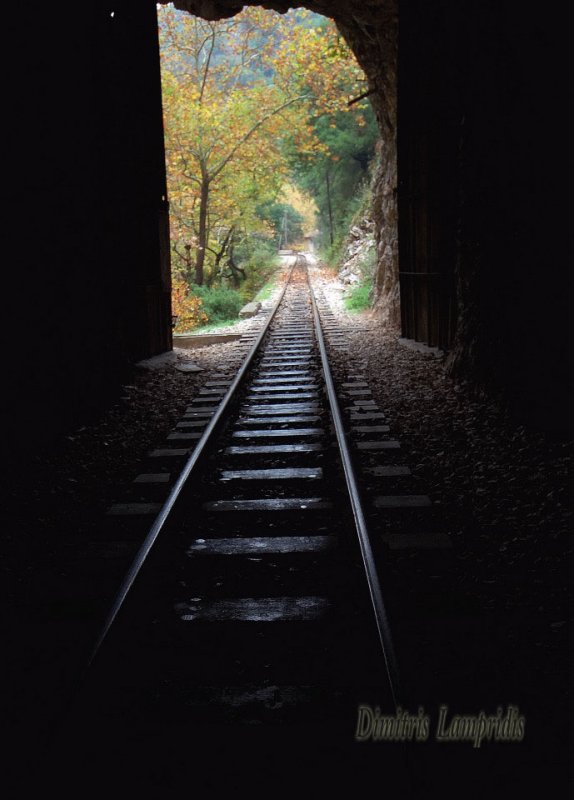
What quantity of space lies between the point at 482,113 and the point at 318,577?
5.54m

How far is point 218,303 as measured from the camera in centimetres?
2202

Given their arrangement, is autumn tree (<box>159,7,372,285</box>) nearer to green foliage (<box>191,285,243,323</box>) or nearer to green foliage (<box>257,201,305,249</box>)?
green foliage (<box>191,285,243,323</box>)

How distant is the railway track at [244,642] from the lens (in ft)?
6.71

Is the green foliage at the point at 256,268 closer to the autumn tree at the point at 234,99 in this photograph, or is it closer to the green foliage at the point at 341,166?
the green foliage at the point at 341,166

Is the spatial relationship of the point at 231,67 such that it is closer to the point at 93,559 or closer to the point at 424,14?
the point at 424,14

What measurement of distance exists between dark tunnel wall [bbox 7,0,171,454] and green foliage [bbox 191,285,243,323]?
1192 cm

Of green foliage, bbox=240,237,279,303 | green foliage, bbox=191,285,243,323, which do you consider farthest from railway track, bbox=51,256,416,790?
green foliage, bbox=240,237,279,303

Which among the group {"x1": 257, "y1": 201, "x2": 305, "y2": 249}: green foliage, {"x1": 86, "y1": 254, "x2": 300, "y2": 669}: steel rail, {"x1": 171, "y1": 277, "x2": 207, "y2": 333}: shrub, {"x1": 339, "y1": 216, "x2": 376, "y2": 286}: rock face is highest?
{"x1": 257, "y1": 201, "x2": 305, "y2": 249}: green foliage

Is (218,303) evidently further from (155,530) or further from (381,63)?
(155,530)

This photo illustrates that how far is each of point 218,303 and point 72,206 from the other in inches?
624

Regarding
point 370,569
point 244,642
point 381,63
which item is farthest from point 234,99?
point 244,642

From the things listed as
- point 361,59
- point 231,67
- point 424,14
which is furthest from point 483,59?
point 231,67

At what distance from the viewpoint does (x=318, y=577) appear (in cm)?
318

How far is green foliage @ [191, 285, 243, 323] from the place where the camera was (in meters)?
21.3
